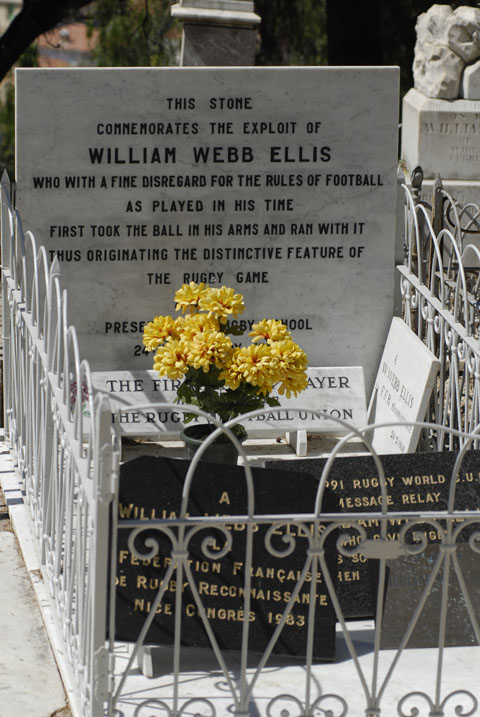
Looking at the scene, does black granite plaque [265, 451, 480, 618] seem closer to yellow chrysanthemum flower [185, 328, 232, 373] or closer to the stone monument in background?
yellow chrysanthemum flower [185, 328, 232, 373]

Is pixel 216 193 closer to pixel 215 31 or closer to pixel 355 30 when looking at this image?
pixel 215 31

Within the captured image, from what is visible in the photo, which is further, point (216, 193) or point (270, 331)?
point (216, 193)

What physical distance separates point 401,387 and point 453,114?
618cm

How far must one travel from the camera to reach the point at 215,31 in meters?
7.21

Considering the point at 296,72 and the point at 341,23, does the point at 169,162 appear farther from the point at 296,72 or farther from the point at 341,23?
the point at 341,23

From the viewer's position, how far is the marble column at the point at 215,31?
713cm

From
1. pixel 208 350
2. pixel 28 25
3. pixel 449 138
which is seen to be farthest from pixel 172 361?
pixel 28 25

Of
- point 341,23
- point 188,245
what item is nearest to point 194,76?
point 188,245

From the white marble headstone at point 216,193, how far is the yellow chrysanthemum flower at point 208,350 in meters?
1.37

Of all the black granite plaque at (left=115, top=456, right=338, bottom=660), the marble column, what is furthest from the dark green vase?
the marble column

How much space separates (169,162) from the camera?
17.8ft

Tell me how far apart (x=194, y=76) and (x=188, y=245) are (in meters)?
0.84

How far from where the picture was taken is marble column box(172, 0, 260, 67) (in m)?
7.13

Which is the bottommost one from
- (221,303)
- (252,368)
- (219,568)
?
(219,568)
